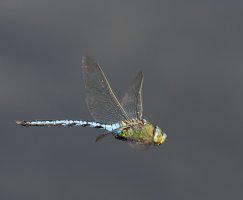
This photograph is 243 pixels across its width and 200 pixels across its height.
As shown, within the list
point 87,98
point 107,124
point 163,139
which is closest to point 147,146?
point 163,139

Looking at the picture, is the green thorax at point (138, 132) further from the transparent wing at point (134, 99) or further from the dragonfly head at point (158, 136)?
the transparent wing at point (134, 99)

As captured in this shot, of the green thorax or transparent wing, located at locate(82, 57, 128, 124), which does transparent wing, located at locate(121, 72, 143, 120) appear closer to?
transparent wing, located at locate(82, 57, 128, 124)

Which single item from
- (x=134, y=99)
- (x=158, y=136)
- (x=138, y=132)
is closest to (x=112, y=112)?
(x=134, y=99)

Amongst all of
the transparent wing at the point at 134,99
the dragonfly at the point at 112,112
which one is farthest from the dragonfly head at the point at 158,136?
the transparent wing at the point at 134,99

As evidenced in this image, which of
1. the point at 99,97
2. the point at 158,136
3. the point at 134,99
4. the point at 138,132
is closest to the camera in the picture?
the point at 158,136

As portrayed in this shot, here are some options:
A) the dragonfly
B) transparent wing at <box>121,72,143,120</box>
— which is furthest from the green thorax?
transparent wing at <box>121,72,143,120</box>

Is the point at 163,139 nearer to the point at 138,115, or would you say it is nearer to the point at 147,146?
the point at 147,146

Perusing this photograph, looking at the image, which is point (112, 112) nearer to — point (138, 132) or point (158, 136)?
point (138, 132)
